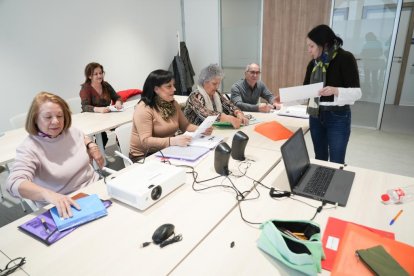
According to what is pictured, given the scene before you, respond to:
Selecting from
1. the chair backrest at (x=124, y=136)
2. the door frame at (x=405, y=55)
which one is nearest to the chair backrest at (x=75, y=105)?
the chair backrest at (x=124, y=136)

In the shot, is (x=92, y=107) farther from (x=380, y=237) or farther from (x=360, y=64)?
(x=360, y=64)

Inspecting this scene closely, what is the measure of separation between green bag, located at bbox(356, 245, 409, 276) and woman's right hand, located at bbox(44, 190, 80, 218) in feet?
3.82

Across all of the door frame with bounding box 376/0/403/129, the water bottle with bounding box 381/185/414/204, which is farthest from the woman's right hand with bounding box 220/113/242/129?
the door frame with bounding box 376/0/403/129

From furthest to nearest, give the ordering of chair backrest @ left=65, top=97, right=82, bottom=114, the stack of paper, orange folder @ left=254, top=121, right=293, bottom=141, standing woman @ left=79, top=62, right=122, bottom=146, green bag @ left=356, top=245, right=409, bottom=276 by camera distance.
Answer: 1. chair backrest @ left=65, top=97, right=82, bottom=114
2. standing woman @ left=79, top=62, right=122, bottom=146
3. the stack of paper
4. orange folder @ left=254, top=121, right=293, bottom=141
5. green bag @ left=356, top=245, right=409, bottom=276

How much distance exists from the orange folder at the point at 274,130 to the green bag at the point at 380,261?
1.28m

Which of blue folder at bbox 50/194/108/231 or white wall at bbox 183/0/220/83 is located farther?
white wall at bbox 183/0/220/83

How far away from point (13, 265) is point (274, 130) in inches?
75.3

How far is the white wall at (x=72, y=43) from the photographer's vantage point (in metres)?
3.57

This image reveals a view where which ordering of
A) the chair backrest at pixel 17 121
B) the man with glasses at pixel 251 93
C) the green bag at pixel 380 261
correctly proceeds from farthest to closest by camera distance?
1. the man with glasses at pixel 251 93
2. the chair backrest at pixel 17 121
3. the green bag at pixel 380 261

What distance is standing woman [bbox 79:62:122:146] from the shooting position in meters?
3.33

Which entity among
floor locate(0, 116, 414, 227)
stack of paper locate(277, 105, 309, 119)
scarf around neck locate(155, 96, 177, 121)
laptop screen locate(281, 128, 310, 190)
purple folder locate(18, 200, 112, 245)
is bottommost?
floor locate(0, 116, 414, 227)

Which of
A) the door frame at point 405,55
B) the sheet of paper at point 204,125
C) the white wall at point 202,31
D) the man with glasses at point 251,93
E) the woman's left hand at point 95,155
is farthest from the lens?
the white wall at point 202,31

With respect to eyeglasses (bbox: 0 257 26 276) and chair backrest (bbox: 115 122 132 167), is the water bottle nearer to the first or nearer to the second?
eyeglasses (bbox: 0 257 26 276)

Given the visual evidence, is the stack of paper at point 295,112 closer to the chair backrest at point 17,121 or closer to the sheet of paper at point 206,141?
the sheet of paper at point 206,141
